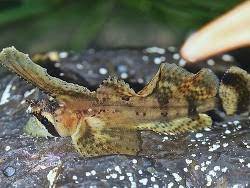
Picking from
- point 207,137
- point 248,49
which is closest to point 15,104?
point 207,137

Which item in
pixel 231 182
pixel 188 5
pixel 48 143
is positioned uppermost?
pixel 188 5

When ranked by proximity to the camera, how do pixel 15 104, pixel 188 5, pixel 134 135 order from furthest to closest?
1. pixel 188 5
2. pixel 15 104
3. pixel 134 135

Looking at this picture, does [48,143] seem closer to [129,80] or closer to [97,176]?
[97,176]

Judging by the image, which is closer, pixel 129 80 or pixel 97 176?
pixel 97 176

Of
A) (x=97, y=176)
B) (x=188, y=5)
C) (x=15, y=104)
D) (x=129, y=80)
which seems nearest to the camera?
(x=97, y=176)

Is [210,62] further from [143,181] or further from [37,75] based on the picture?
[37,75]

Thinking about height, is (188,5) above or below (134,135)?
above

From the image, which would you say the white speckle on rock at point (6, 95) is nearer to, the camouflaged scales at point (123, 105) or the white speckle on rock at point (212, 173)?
the camouflaged scales at point (123, 105)

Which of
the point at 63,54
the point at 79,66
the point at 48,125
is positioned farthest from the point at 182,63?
the point at 48,125
